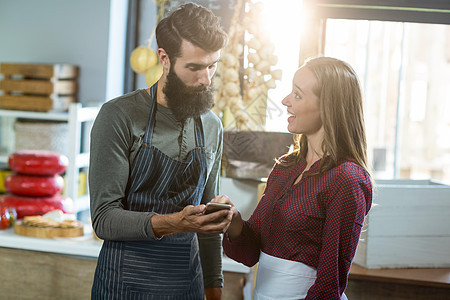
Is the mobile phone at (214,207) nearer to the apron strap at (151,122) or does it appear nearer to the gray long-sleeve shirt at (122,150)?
the gray long-sleeve shirt at (122,150)

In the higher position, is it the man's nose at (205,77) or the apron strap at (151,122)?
the man's nose at (205,77)

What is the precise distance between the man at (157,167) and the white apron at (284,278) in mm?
184

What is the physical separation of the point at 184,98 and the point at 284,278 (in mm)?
521

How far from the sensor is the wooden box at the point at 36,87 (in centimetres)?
335

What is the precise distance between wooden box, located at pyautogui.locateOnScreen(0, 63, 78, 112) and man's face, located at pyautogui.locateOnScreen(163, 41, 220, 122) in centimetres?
195

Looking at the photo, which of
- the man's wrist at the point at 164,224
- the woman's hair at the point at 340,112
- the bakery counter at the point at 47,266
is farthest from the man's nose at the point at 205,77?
the bakery counter at the point at 47,266

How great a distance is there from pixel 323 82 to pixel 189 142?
0.39 metres

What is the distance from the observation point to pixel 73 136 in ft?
10.4

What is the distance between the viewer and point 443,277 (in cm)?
201

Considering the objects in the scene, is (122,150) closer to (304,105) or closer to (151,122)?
(151,122)

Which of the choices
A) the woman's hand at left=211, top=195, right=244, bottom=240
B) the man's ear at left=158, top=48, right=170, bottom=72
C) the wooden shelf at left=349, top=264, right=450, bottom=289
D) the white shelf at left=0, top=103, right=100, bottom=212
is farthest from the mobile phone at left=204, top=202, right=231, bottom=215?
the white shelf at left=0, top=103, right=100, bottom=212

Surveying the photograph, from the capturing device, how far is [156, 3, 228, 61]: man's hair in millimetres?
1526

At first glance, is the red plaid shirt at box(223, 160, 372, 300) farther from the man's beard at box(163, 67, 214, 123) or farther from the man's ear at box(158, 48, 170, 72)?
the man's ear at box(158, 48, 170, 72)

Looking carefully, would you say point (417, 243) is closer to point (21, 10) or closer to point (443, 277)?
point (443, 277)
